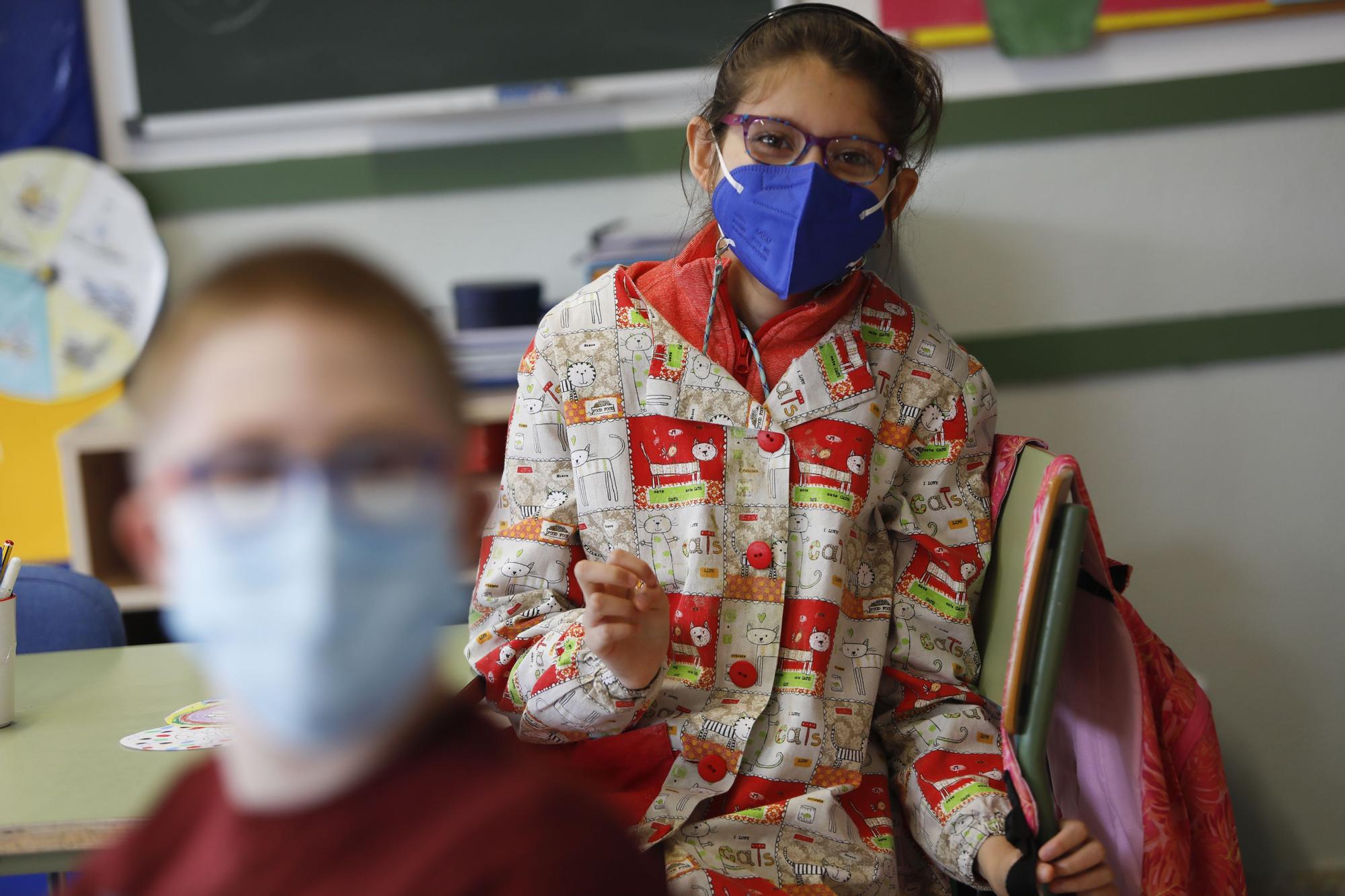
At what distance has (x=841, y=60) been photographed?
1124 mm

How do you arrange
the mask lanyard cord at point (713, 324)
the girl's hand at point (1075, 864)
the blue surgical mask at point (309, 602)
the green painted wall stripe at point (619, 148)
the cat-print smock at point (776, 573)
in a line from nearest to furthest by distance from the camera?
1. the blue surgical mask at point (309, 602)
2. the girl's hand at point (1075, 864)
3. the cat-print smock at point (776, 573)
4. the mask lanyard cord at point (713, 324)
5. the green painted wall stripe at point (619, 148)

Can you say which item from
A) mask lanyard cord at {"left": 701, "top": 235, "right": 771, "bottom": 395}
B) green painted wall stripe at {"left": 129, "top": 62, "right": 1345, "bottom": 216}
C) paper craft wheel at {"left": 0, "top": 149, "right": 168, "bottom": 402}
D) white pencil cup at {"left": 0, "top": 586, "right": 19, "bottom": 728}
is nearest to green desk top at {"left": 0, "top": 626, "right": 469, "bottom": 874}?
white pencil cup at {"left": 0, "top": 586, "right": 19, "bottom": 728}

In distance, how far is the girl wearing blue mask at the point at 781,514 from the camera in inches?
42.1

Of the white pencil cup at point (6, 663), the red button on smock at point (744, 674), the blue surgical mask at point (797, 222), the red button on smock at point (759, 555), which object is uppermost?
the blue surgical mask at point (797, 222)

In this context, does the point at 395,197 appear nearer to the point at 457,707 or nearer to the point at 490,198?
the point at 490,198

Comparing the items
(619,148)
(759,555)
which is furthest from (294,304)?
(619,148)

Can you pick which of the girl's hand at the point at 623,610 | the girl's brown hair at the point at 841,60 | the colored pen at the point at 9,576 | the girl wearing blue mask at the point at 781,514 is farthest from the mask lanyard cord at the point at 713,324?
the colored pen at the point at 9,576

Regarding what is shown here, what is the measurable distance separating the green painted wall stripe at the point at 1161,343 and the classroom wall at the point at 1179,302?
2 cm

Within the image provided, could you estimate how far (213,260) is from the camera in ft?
1.18

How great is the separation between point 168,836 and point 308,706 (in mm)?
114

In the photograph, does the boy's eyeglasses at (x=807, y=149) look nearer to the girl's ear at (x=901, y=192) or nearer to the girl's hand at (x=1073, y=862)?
the girl's ear at (x=901, y=192)

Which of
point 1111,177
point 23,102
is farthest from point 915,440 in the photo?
point 23,102

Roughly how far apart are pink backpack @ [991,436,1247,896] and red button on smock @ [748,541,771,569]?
0.30 m

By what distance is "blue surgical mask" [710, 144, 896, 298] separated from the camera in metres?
1.12
